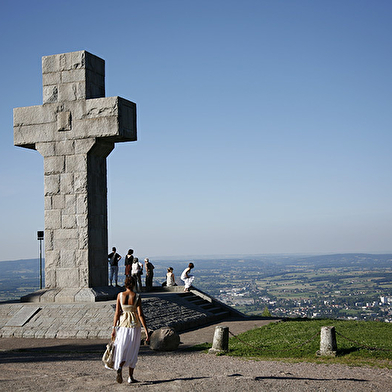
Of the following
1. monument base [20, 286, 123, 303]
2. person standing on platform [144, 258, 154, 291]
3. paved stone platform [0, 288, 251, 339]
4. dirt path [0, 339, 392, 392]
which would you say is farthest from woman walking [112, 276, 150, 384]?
person standing on platform [144, 258, 154, 291]

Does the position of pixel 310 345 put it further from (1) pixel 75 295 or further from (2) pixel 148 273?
(2) pixel 148 273

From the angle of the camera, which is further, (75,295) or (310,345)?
(75,295)

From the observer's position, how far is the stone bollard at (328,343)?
11.5 meters

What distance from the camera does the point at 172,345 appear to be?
12.8 metres

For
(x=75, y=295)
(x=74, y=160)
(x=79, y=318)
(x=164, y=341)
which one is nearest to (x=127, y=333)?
(x=164, y=341)

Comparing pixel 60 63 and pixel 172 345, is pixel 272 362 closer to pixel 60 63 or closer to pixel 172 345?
pixel 172 345

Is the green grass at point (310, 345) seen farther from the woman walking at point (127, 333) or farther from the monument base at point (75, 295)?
the monument base at point (75, 295)

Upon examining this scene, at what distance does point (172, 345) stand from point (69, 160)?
24.2 ft

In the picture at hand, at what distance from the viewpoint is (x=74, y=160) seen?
17.4 meters

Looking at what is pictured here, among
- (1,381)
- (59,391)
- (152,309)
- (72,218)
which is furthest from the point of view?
(72,218)

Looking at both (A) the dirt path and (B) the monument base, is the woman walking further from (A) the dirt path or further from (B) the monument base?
(B) the monument base

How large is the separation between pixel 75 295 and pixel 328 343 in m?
8.15

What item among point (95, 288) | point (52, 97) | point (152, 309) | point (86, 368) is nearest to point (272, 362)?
point (86, 368)

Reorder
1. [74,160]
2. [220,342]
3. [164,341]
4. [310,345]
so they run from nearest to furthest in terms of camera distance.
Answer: [220,342], [310,345], [164,341], [74,160]
